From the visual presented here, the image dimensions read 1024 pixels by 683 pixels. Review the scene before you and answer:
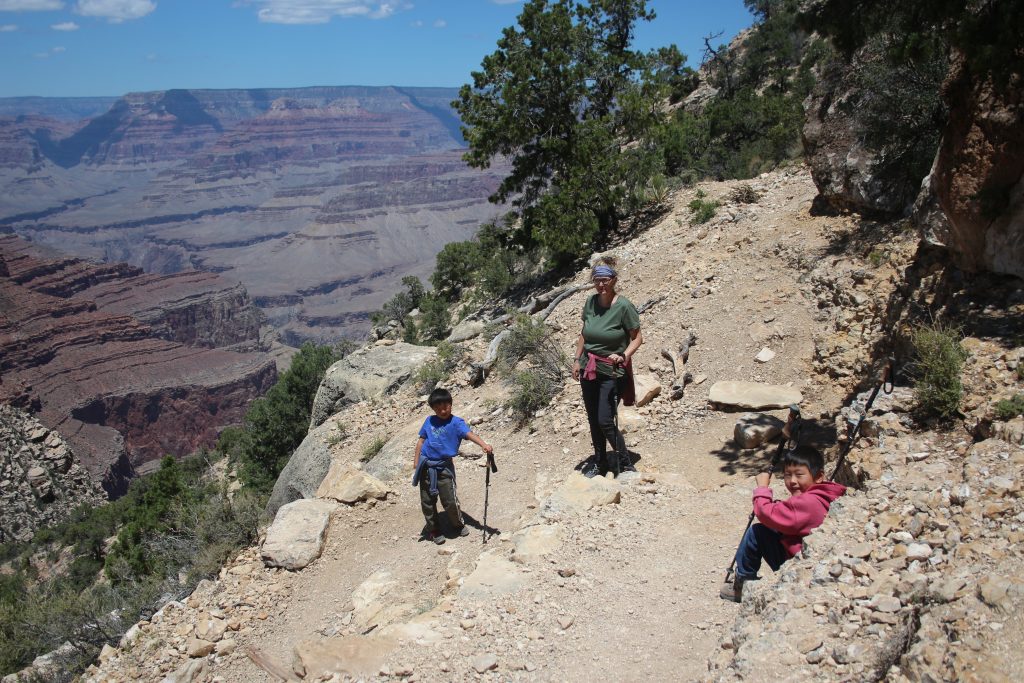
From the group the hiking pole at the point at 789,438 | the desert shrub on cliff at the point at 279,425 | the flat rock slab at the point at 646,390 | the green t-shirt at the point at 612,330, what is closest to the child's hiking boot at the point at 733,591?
the hiking pole at the point at 789,438

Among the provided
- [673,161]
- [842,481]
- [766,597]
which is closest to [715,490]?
[842,481]

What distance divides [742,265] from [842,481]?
532cm

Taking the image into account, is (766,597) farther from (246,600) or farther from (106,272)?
(106,272)

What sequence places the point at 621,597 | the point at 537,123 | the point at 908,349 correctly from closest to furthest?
the point at 621,597
the point at 908,349
the point at 537,123

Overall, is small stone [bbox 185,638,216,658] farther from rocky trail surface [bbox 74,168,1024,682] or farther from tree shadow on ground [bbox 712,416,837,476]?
tree shadow on ground [bbox 712,416,837,476]

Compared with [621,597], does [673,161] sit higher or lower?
higher

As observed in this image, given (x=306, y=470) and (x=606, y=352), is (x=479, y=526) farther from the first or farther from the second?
(x=306, y=470)

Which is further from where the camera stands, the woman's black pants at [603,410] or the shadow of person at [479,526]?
the shadow of person at [479,526]

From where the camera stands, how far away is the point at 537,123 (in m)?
15.1

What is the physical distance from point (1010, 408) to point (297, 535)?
6283mm

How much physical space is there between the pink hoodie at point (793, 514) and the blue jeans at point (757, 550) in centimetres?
5

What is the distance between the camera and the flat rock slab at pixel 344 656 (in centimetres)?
439

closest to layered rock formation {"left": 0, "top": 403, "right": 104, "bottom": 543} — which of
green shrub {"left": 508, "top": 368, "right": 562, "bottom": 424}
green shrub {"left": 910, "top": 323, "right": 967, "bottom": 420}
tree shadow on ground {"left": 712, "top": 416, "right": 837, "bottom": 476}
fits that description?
green shrub {"left": 508, "top": 368, "right": 562, "bottom": 424}

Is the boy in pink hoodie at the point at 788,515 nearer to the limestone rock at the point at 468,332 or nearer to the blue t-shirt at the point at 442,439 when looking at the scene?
the blue t-shirt at the point at 442,439
